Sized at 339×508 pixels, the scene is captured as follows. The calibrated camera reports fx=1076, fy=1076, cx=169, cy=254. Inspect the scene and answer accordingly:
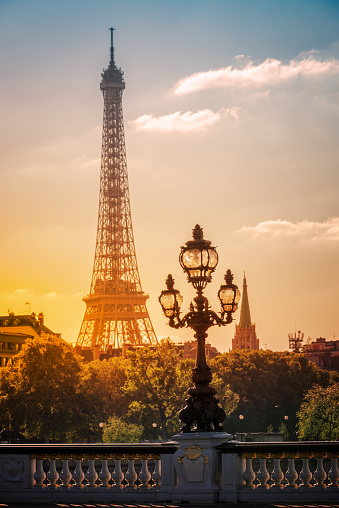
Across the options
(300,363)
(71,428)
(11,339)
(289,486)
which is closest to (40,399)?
(71,428)

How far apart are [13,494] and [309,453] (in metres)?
6.61

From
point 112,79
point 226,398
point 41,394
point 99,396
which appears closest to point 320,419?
point 226,398

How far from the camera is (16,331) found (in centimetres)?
14800

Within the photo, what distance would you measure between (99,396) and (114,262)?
63491 mm

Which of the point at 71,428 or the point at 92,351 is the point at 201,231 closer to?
the point at 71,428

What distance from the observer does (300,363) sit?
153m

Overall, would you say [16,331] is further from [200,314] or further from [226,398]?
[200,314]

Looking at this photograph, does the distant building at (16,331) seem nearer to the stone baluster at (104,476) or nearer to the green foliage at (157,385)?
the green foliage at (157,385)

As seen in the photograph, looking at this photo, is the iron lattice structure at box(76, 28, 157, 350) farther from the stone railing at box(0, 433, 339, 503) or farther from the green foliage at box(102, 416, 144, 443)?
the stone railing at box(0, 433, 339, 503)

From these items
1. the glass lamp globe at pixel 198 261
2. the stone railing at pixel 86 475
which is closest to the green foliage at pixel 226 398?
the glass lamp globe at pixel 198 261

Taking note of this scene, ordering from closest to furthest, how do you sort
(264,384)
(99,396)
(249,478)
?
(249,478) → (99,396) → (264,384)

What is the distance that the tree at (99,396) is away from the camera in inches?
3875

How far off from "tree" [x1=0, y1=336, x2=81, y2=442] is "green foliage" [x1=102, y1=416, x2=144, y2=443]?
5.48 metres

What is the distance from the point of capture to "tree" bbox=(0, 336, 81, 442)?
95188mm
